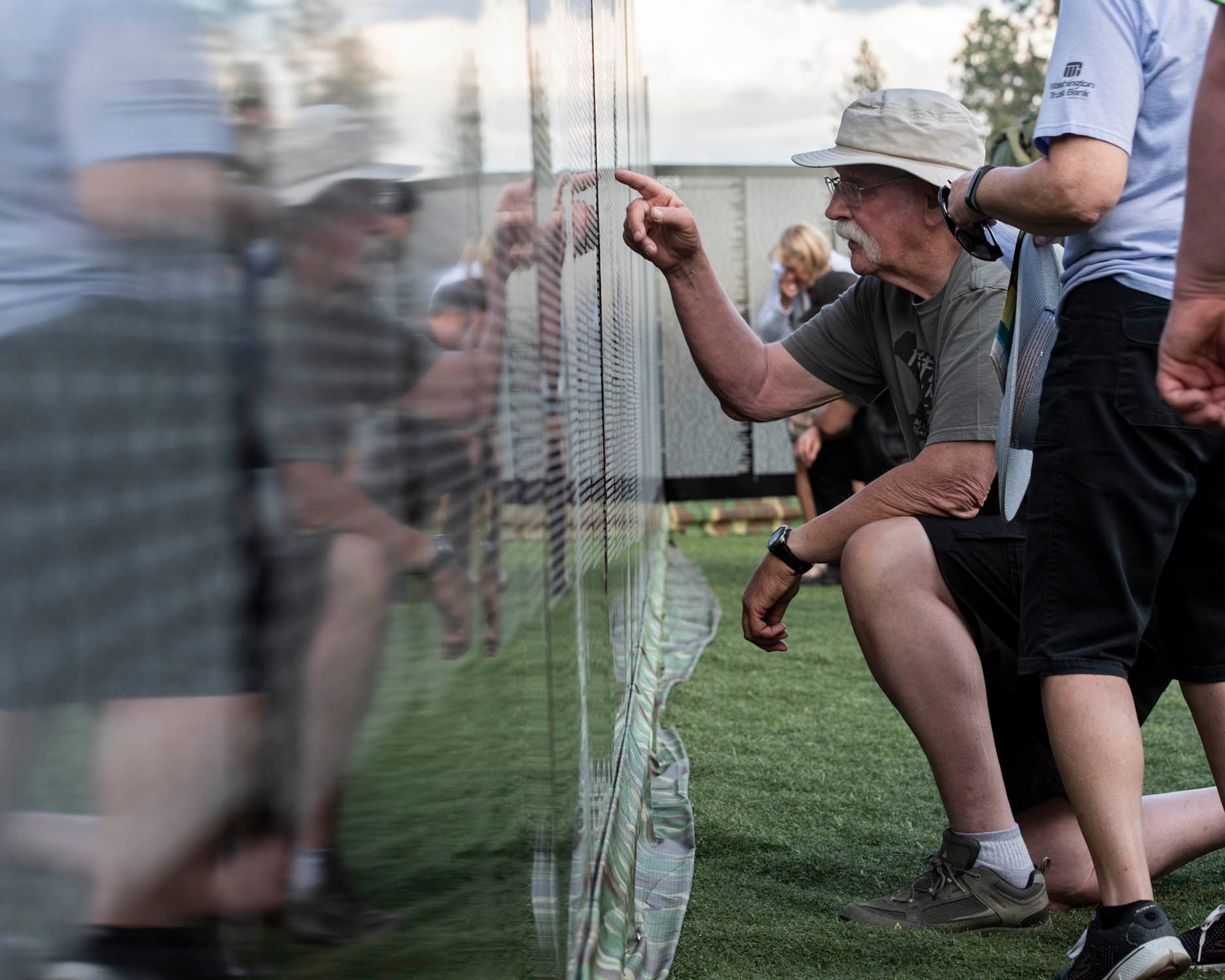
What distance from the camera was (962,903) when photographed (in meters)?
1.86

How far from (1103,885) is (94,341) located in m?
1.47

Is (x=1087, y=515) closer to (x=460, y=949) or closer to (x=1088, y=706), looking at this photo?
(x=1088, y=706)

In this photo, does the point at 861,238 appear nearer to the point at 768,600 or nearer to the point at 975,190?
the point at 975,190

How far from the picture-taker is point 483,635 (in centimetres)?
86

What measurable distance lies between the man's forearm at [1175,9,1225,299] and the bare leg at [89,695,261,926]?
980mm

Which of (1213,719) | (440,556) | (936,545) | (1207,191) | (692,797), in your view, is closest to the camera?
(440,556)

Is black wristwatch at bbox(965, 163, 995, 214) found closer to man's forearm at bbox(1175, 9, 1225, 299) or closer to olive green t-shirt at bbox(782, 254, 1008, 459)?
olive green t-shirt at bbox(782, 254, 1008, 459)

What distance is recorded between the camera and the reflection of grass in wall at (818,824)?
1774mm

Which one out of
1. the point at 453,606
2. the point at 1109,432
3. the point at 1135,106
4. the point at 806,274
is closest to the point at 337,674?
the point at 453,606

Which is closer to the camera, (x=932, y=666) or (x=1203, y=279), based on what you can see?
(x=1203, y=279)

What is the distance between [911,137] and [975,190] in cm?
46

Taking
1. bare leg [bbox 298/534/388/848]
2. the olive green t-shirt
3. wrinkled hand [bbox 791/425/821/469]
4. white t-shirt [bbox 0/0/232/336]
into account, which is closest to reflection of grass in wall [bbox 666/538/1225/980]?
the olive green t-shirt

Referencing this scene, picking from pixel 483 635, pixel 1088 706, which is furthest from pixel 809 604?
pixel 483 635

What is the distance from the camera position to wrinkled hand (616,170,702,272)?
2139 mm
